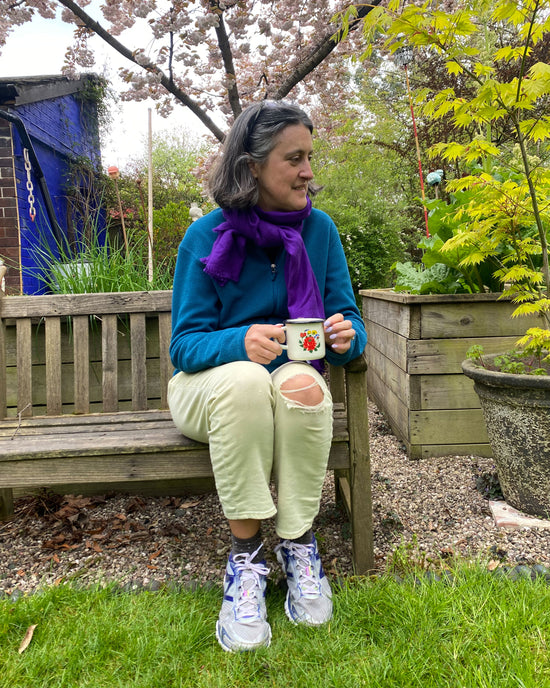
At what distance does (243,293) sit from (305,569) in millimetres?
832

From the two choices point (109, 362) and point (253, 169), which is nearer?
point (253, 169)

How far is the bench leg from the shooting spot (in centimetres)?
205

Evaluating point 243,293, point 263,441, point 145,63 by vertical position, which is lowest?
point 263,441

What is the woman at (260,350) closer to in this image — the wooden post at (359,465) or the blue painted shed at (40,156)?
the wooden post at (359,465)

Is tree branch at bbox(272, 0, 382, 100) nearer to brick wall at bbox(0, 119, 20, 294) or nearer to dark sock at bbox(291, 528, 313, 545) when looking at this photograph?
dark sock at bbox(291, 528, 313, 545)

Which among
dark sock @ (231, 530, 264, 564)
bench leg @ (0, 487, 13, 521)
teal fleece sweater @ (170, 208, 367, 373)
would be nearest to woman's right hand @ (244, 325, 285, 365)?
teal fleece sweater @ (170, 208, 367, 373)

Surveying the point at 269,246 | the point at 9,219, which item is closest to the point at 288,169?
the point at 269,246

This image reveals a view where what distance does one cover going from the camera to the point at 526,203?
1.91m

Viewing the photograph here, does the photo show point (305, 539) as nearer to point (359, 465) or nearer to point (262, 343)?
point (359, 465)

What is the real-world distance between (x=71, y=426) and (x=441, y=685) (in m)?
1.41

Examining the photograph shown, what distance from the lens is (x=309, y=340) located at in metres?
1.34

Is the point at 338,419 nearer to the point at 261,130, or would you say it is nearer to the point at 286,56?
the point at 261,130

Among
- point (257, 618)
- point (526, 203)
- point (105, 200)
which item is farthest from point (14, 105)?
point (257, 618)

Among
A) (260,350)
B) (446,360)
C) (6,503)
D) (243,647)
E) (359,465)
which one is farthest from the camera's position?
(446,360)
